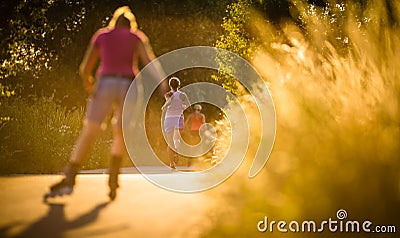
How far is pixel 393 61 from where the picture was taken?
6848 millimetres

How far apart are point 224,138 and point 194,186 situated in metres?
0.71

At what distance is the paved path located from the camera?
20.9 ft

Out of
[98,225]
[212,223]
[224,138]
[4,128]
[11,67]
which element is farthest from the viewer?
[4,128]

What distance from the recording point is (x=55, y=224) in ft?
21.7

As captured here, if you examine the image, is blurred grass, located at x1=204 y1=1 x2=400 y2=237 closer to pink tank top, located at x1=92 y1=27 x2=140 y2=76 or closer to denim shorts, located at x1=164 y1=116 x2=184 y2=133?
pink tank top, located at x1=92 y1=27 x2=140 y2=76

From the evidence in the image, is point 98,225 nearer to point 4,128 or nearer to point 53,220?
point 53,220

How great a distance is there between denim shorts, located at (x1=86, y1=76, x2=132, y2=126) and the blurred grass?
1364mm

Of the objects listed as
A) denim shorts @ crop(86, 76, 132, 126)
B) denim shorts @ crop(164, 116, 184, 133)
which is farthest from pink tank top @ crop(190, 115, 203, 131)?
denim shorts @ crop(86, 76, 132, 126)

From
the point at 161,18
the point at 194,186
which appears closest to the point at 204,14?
the point at 161,18

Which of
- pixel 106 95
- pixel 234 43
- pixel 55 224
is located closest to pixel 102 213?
pixel 55 224

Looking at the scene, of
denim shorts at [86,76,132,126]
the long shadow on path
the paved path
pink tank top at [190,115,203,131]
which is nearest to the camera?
the long shadow on path

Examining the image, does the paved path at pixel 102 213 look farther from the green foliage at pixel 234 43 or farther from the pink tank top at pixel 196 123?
the green foliage at pixel 234 43

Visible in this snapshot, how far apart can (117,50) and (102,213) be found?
161 centimetres

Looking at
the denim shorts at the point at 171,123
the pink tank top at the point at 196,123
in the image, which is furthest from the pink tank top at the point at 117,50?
the pink tank top at the point at 196,123
